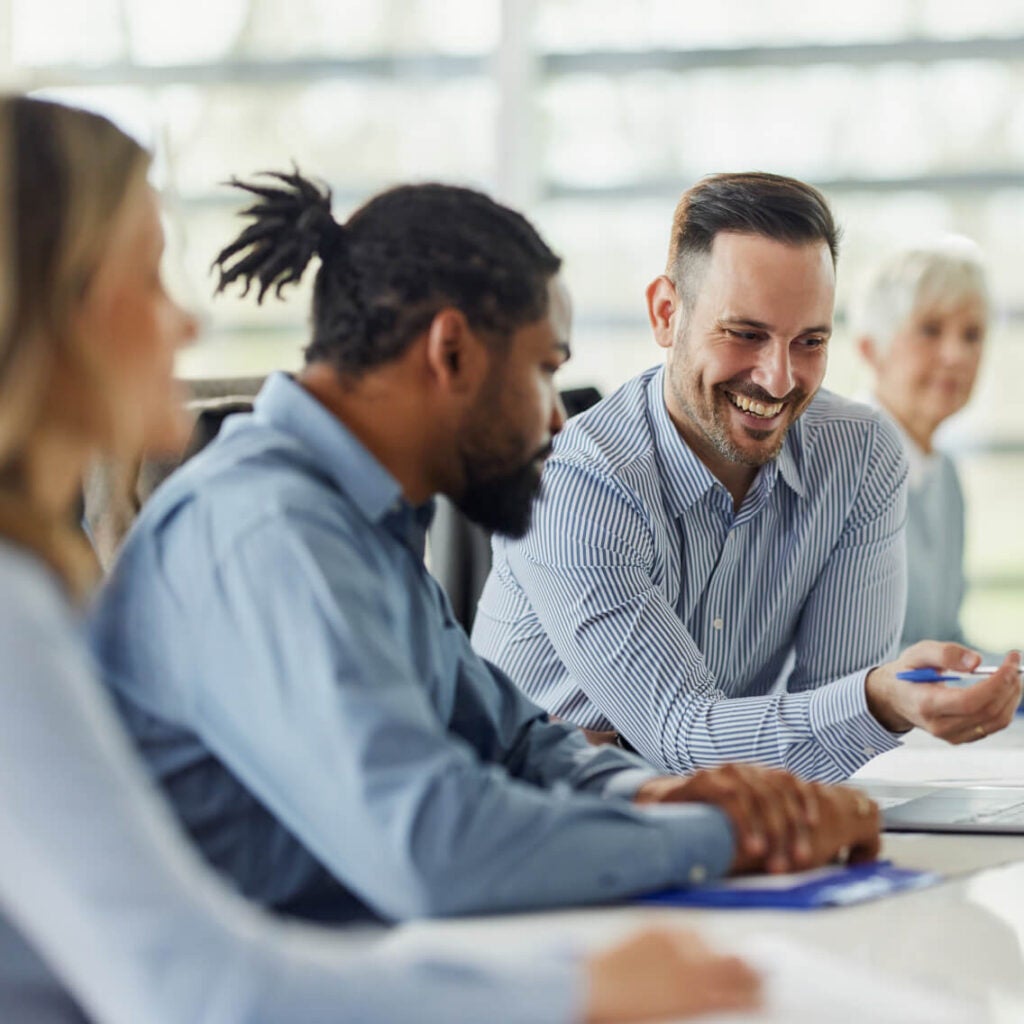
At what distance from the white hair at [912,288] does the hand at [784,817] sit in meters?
2.62

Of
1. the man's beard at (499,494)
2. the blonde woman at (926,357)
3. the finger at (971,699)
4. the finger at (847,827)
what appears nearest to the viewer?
the finger at (847,827)

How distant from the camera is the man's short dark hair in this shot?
2.12 meters

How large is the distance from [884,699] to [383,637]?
0.76 m

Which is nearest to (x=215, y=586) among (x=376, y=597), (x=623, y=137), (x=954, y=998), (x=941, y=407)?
(x=376, y=597)

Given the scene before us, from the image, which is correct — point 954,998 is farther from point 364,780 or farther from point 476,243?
point 476,243

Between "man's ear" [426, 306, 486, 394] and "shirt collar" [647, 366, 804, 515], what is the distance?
A: 0.85m

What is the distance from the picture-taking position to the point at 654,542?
2.06 m

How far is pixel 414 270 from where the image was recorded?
4.33 ft

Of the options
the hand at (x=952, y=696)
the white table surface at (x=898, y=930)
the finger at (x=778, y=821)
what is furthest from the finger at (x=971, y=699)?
the finger at (x=778, y=821)

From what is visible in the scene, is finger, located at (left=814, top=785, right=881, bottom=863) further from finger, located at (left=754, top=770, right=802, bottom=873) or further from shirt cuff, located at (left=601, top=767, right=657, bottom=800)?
shirt cuff, located at (left=601, top=767, right=657, bottom=800)

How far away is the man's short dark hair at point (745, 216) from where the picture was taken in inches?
83.3

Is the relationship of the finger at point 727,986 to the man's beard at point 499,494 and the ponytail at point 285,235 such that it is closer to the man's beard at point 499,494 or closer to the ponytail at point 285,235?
the man's beard at point 499,494

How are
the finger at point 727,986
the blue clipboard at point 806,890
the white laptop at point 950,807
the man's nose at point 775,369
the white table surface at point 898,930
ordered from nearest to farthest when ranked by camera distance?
the finger at point 727,986 < the white table surface at point 898,930 < the blue clipboard at point 806,890 < the white laptop at point 950,807 < the man's nose at point 775,369

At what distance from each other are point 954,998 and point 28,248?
2.19ft
